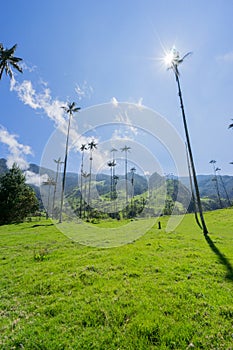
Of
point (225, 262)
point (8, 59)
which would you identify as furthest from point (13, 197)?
point (225, 262)

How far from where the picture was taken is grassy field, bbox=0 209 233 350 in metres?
4.92

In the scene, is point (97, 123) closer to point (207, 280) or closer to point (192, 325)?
point (207, 280)

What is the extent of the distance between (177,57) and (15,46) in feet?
69.8

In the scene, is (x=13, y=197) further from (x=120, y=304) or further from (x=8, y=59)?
(x=120, y=304)

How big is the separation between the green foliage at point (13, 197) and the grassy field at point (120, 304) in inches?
1887

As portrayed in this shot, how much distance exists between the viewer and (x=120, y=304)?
6453 mm

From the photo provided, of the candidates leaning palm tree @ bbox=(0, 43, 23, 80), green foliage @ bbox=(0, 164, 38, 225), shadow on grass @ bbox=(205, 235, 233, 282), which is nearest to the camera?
shadow on grass @ bbox=(205, 235, 233, 282)

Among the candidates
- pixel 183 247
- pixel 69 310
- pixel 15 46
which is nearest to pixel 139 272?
pixel 69 310

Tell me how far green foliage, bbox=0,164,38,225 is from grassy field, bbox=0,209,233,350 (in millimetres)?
47921

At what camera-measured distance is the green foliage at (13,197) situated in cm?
5334

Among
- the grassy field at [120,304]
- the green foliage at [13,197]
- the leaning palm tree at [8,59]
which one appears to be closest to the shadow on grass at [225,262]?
the grassy field at [120,304]

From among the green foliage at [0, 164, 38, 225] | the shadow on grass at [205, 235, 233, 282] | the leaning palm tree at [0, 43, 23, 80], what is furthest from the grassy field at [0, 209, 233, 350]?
the green foliage at [0, 164, 38, 225]

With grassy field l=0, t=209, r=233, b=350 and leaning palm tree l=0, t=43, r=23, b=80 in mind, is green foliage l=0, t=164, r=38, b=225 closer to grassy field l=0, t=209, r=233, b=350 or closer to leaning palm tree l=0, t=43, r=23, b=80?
leaning palm tree l=0, t=43, r=23, b=80

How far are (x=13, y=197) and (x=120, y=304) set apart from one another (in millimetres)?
55660
